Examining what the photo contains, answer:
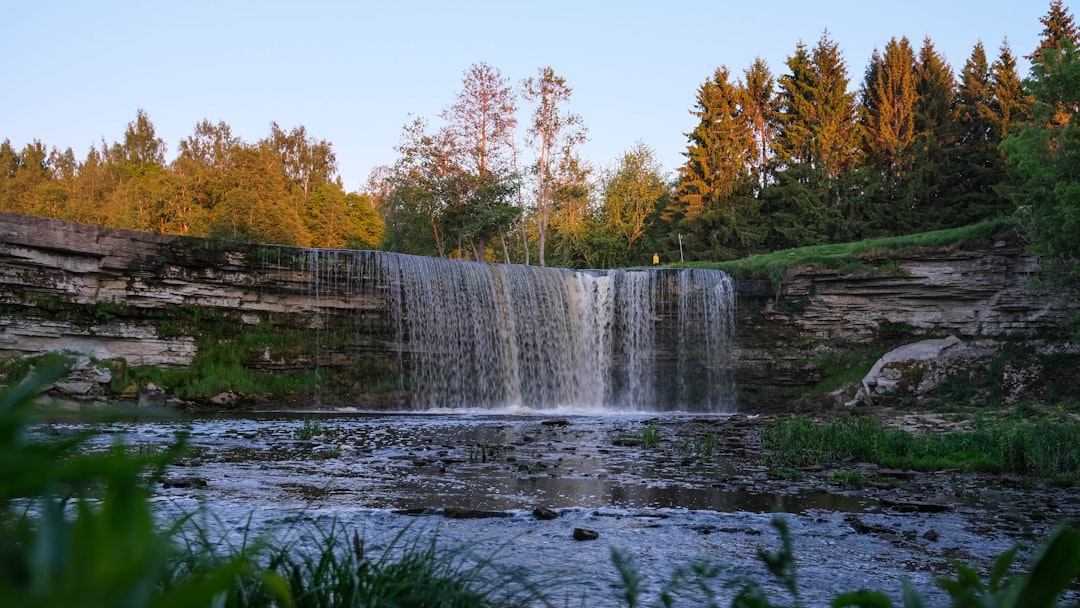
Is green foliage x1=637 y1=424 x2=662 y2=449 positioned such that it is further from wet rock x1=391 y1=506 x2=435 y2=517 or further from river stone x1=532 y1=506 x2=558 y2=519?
wet rock x1=391 y1=506 x2=435 y2=517

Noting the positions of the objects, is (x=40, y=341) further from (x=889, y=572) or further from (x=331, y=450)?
(x=889, y=572)

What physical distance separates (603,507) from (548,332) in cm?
1807

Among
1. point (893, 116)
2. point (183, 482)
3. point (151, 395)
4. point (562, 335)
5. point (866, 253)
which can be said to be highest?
point (893, 116)

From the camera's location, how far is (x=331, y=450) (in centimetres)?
1084

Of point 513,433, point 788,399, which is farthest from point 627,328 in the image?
point 513,433

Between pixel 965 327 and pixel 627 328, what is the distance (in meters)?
→ 9.87

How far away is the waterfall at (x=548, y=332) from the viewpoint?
77.5ft

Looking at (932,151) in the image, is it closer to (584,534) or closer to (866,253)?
(866,253)

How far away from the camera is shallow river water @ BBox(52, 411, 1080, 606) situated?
4.84 m

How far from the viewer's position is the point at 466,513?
20.6ft

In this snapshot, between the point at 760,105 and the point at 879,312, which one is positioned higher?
the point at 760,105

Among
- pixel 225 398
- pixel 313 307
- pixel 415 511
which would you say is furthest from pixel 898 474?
pixel 313 307

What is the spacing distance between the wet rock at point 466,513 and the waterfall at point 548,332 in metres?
17.1

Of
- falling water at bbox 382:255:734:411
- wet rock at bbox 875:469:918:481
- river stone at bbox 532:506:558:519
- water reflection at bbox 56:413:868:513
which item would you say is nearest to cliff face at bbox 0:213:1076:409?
falling water at bbox 382:255:734:411
